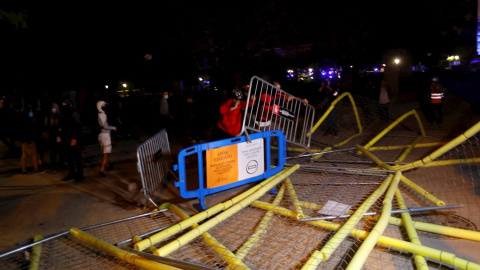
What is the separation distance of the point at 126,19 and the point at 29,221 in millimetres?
12519

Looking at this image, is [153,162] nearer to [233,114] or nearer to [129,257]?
[233,114]

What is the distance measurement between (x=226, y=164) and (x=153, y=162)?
63.9 inches

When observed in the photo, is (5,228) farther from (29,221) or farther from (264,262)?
(264,262)

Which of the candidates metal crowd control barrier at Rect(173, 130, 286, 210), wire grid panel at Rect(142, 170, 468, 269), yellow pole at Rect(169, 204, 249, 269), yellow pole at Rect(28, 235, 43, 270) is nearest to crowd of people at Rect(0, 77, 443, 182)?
metal crowd control barrier at Rect(173, 130, 286, 210)

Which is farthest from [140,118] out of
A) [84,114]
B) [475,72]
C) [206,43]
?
[475,72]

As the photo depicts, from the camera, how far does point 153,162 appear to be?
610 centimetres

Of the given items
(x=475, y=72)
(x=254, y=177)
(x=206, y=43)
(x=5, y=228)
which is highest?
(x=206, y=43)

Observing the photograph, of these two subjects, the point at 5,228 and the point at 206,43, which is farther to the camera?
the point at 206,43

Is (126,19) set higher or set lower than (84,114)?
higher

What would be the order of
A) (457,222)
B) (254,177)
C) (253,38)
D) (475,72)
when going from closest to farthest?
1. (457,222)
2. (254,177)
3. (253,38)
4. (475,72)

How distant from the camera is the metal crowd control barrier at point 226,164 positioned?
194 inches

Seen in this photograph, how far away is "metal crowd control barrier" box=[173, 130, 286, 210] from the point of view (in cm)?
492

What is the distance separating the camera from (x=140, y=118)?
731 inches

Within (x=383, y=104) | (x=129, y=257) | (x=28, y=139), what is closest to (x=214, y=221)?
(x=129, y=257)
